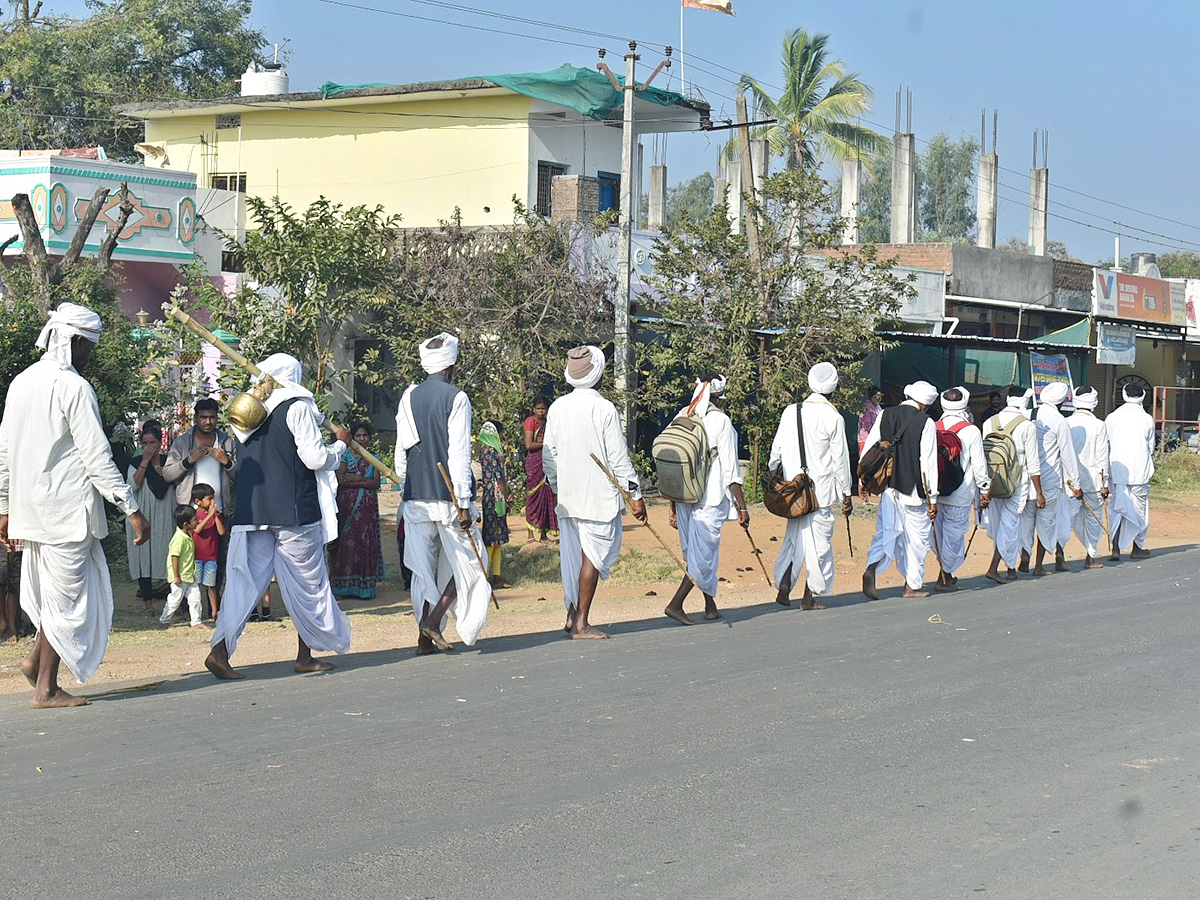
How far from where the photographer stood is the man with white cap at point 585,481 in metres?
9.70

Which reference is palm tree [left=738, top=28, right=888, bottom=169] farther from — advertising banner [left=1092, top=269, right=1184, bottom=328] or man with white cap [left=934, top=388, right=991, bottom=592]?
man with white cap [left=934, top=388, right=991, bottom=592]

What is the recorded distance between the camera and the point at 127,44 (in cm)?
3691

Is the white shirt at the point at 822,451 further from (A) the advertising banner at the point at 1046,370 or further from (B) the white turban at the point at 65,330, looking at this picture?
(A) the advertising banner at the point at 1046,370

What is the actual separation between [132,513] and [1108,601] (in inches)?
334

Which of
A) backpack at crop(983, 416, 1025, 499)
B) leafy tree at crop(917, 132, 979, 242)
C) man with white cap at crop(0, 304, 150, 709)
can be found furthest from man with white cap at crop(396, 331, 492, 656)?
leafy tree at crop(917, 132, 979, 242)

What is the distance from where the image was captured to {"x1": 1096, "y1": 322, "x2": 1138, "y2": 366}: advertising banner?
31.0 m

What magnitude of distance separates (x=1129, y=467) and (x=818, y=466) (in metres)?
6.03

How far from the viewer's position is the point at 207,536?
36.4ft

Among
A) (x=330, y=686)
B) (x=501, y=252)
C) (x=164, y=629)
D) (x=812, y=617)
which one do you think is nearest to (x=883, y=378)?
(x=501, y=252)

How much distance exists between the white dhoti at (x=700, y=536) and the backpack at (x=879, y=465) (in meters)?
1.93

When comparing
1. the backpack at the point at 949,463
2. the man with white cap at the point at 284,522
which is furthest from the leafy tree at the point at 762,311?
the man with white cap at the point at 284,522

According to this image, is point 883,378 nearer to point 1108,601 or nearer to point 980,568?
point 980,568

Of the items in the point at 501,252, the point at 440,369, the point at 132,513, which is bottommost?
the point at 132,513

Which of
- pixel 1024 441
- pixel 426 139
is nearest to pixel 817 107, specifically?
pixel 426 139
